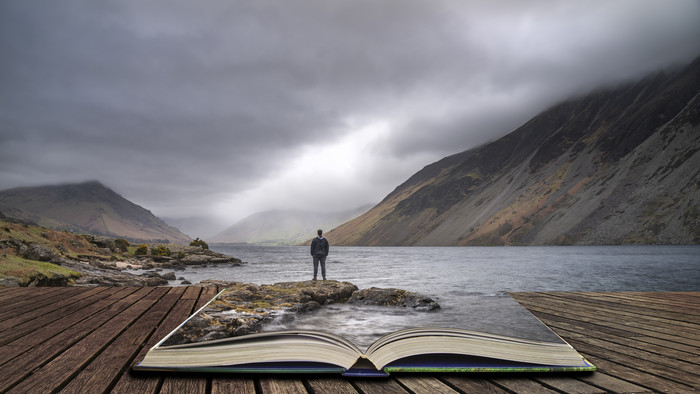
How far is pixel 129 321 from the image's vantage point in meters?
4.29

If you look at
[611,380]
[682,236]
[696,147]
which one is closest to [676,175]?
[696,147]

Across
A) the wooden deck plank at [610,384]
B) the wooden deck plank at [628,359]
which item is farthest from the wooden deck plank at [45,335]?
the wooden deck plank at [628,359]

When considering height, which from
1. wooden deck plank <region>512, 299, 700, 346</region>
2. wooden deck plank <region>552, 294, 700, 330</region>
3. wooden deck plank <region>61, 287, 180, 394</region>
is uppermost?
wooden deck plank <region>61, 287, 180, 394</region>

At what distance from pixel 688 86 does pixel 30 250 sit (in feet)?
646

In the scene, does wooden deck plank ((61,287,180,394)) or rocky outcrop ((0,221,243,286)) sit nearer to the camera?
wooden deck plank ((61,287,180,394))

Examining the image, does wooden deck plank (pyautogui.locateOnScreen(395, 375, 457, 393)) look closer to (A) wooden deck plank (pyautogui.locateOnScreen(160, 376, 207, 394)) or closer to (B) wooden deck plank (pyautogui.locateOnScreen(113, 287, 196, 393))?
(A) wooden deck plank (pyautogui.locateOnScreen(160, 376, 207, 394))

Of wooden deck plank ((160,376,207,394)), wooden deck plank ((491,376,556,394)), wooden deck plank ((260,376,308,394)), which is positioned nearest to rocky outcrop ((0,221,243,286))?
wooden deck plank ((160,376,207,394))

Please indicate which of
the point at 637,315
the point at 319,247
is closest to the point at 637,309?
the point at 637,315

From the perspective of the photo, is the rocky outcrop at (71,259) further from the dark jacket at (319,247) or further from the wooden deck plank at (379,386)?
the wooden deck plank at (379,386)

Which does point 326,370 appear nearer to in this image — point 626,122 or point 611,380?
point 611,380

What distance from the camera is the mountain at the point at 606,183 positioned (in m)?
95.8

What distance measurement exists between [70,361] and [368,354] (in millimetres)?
2515

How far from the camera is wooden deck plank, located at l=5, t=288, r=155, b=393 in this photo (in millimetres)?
2345

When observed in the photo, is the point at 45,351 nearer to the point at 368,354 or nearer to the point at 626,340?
the point at 368,354
